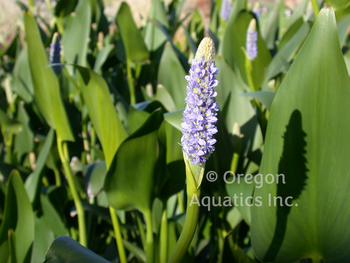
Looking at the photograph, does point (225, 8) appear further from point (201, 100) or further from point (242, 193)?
point (201, 100)

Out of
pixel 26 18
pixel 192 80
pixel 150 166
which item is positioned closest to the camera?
pixel 192 80

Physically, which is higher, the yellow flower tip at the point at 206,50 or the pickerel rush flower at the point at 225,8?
the pickerel rush flower at the point at 225,8

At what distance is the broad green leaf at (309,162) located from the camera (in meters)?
0.51

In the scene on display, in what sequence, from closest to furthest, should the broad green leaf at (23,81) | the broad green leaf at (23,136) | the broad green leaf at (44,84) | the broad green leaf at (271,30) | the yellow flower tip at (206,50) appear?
the yellow flower tip at (206,50) < the broad green leaf at (44,84) < the broad green leaf at (23,136) < the broad green leaf at (23,81) < the broad green leaf at (271,30)

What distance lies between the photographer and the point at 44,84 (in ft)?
3.01

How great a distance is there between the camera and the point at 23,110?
4.08 feet

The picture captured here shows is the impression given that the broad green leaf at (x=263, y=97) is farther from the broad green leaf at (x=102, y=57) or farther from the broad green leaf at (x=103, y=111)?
the broad green leaf at (x=102, y=57)

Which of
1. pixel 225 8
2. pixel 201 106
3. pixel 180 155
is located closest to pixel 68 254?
pixel 201 106

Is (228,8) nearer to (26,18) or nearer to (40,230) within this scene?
(26,18)

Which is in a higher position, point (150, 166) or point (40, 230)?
point (150, 166)

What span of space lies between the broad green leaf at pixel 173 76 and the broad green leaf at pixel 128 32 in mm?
315

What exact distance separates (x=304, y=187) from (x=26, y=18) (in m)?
0.83

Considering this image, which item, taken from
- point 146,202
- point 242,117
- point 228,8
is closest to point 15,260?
point 146,202

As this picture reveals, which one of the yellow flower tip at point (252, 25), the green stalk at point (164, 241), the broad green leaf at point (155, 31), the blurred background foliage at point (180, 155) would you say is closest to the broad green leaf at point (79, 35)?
the blurred background foliage at point (180, 155)
